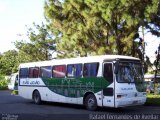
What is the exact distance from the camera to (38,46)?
54625 mm

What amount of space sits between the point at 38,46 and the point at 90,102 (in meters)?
35.4

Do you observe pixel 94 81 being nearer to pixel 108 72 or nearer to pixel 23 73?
pixel 108 72

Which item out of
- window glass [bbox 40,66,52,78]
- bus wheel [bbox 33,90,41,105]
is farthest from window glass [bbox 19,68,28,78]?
window glass [bbox 40,66,52,78]

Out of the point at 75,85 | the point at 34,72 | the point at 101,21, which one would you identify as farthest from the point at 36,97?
the point at 101,21

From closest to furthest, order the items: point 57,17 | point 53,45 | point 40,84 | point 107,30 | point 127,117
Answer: point 127,117 → point 40,84 → point 107,30 → point 57,17 → point 53,45

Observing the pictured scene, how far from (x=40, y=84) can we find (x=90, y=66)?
17.0 ft

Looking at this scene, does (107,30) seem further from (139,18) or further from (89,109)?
(89,109)

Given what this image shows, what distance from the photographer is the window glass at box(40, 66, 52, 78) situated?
2357cm

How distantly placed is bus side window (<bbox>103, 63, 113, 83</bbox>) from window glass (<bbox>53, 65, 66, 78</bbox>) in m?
3.67

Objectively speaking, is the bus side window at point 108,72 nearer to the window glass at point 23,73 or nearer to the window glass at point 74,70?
the window glass at point 74,70

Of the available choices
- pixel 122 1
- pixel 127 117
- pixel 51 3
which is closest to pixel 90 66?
pixel 127 117

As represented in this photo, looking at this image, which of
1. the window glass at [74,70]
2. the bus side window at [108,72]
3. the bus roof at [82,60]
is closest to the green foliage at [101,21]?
the bus roof at [82,60]

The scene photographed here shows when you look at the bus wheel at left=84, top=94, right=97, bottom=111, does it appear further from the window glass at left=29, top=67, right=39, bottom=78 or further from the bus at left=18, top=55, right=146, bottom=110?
the window glass at left=29, top=67, right=39, bottom=78

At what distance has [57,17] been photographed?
2966cm
